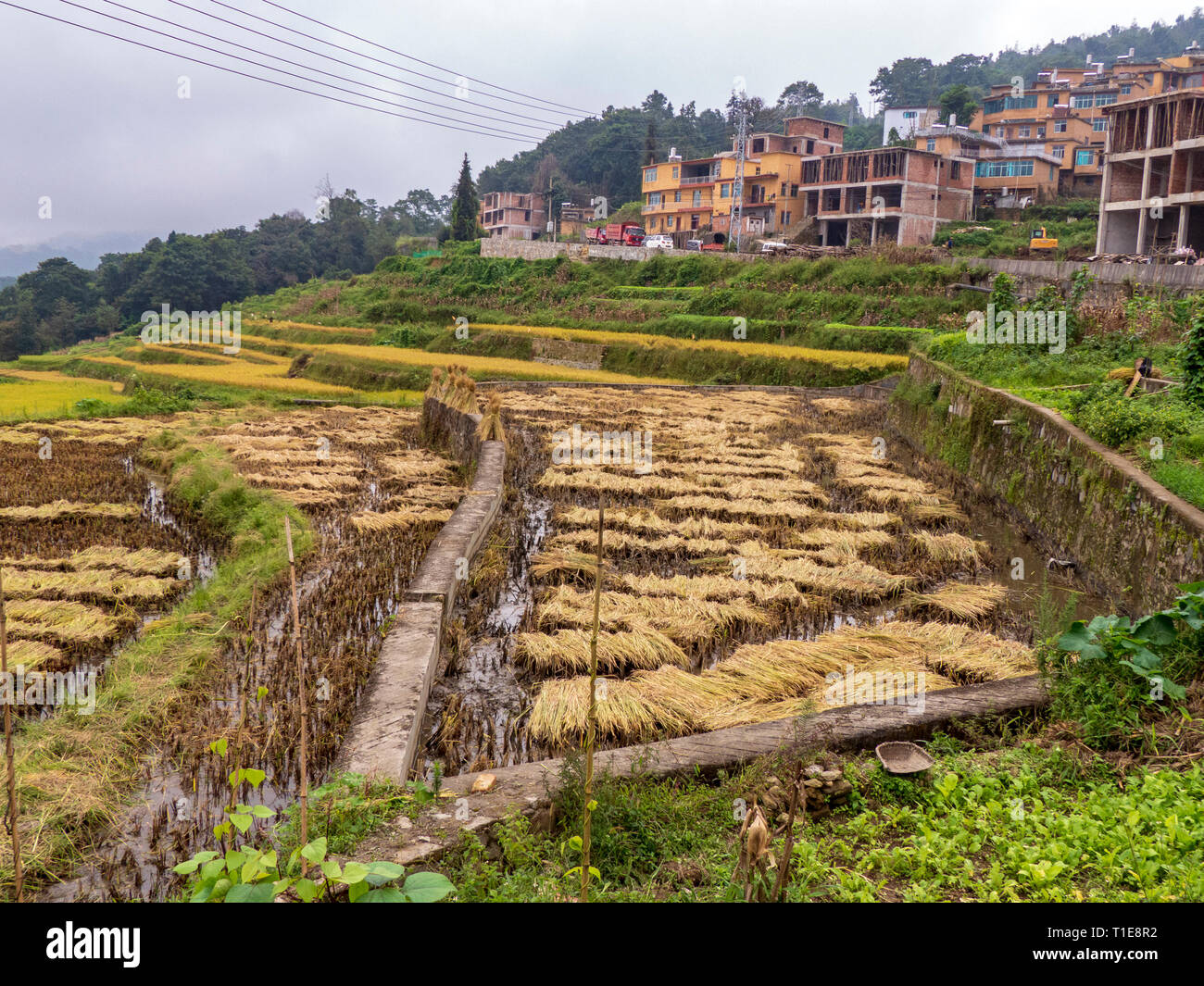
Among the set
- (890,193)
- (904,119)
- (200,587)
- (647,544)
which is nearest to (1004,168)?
(890,193)

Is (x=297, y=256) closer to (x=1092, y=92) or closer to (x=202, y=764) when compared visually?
(x=1092, y=92)

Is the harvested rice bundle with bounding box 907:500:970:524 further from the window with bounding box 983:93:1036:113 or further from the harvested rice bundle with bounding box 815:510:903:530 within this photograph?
the window with bounding box 983:93:1036:113

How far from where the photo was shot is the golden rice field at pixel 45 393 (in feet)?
56.1

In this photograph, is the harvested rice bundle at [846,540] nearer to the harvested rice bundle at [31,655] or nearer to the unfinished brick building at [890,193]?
the harvested rice bundle at [31,655]

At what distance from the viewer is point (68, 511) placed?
927cm

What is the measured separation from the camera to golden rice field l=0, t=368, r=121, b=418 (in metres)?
17.1

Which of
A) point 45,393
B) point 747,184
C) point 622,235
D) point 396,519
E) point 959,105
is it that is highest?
point 959,105

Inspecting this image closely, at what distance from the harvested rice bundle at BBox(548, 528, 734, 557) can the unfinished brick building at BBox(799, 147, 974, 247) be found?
30.6 meters

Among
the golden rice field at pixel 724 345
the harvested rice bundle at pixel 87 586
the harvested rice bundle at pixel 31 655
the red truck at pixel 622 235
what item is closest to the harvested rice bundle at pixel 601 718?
the harvested rice bundle at pixel 31 655

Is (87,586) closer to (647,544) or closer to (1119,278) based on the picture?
(647,544)

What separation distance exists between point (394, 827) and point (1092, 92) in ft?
179

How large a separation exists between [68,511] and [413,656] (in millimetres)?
6095

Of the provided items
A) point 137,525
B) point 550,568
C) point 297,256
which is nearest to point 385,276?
point 297,256
